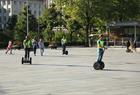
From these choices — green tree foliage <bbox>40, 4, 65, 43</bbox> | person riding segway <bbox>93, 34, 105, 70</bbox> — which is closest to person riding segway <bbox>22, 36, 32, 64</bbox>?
person riding segway <bbox>93, 34, 105, 70</bbox>

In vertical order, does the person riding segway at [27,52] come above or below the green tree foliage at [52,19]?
below

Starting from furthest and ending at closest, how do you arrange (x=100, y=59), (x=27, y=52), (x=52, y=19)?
(x=52, y=19) < (x=27, y=52) < (x=100, y=59)

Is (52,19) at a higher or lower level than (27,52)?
higher

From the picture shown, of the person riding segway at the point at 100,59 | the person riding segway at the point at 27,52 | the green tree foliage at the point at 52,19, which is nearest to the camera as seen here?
the person riding segway at the point at 100,59

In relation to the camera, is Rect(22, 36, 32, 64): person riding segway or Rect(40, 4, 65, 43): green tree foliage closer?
Rect(22, 36, 32, 64): person riding segway

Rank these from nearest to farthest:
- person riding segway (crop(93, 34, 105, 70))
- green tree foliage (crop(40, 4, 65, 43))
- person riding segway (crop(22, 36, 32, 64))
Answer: person riding segway (crop(93, 34, 105, 70)) → person riding segway (crop(22, 36, 32, 64)) → green tree foliage (crop(40, 4, 65, 43))

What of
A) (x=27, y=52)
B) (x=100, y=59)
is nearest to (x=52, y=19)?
(x=27, y=52)

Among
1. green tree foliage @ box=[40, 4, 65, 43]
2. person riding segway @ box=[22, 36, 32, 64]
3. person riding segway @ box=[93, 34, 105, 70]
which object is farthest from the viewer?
green tree foliage @ box=[40, 4, 65, 43]

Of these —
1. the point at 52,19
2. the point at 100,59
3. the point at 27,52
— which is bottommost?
the point at 100,59

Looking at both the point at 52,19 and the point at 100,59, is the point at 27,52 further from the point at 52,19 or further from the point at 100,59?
the point at 52,19

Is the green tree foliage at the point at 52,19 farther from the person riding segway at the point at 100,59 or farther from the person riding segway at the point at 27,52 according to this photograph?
the person riding segway at the point at 100,59

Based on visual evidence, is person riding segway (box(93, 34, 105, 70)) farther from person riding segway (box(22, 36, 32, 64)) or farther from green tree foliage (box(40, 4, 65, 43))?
green tree foliage (box(40, 4, 65, 43))

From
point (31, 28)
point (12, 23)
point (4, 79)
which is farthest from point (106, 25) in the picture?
point (4, 79)

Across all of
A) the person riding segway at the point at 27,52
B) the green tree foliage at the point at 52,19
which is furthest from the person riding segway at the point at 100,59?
the green tree foliage at the point at 52,19
